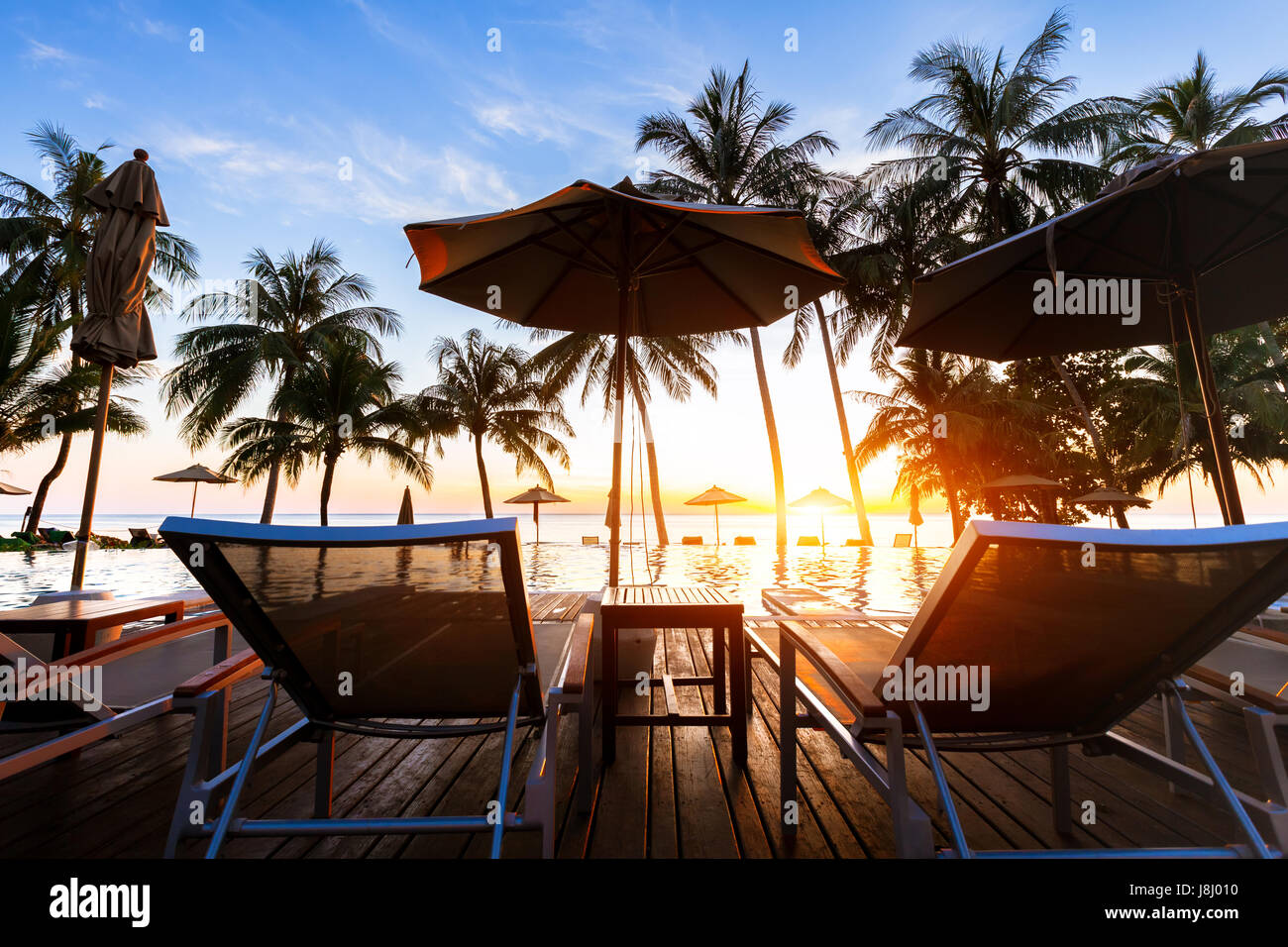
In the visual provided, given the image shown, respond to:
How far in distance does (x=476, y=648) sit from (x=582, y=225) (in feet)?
9.70

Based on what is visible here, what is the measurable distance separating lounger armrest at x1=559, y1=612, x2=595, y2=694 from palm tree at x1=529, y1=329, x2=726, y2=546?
14560 millimetres

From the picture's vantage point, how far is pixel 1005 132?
1412cm

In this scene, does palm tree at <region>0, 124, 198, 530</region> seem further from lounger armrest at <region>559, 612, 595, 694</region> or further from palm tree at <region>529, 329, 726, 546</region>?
lounger armrest at <region>559, 612, 595, 694</region>

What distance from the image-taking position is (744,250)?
3.59 meters

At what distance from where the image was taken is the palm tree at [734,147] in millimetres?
15070

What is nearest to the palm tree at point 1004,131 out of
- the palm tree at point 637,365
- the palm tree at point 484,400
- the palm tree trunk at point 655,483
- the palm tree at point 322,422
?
the palm tree at point 637,365

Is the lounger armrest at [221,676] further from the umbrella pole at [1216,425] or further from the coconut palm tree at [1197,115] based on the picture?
the coconut palm tree at [1197,115]

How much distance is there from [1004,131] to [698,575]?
47.4 ft

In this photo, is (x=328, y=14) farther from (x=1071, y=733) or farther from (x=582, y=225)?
(x=1071, y=733)

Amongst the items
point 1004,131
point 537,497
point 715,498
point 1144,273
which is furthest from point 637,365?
point 1144,273

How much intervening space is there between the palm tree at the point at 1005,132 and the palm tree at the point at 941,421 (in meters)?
2.64
